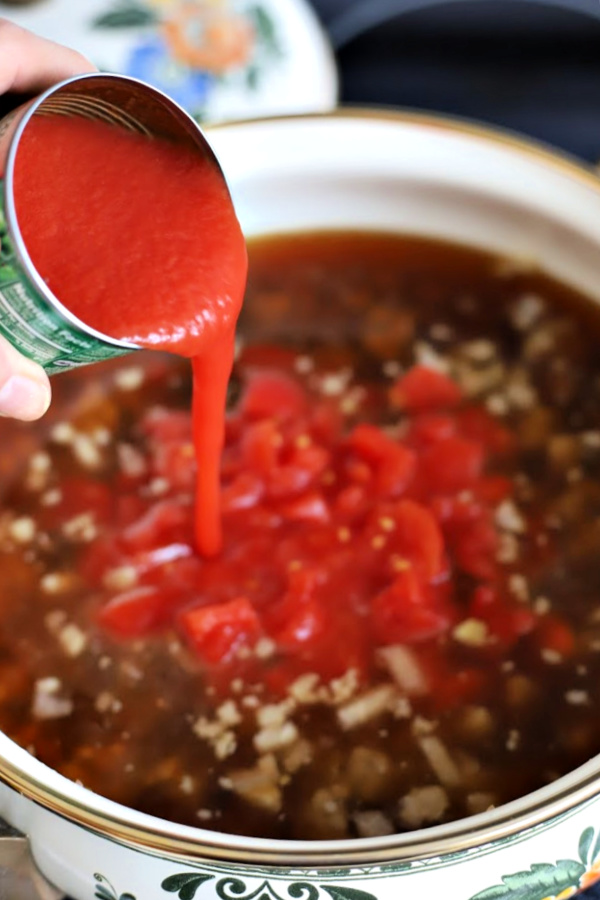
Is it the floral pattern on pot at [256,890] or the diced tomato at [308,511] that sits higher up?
the diced tomato at [308,511]

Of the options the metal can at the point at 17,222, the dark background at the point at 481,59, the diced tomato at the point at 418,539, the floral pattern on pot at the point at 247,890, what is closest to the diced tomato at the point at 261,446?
the diced tomato at the point at 418,539

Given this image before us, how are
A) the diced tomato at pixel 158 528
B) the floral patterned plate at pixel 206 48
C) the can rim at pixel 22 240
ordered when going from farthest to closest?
the floral patterned plate at pixel 206 48
the diced tomato at pixel 158 528
the can rim at pixel 22 240

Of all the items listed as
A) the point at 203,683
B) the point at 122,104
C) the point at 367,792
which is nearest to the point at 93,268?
the point at 122,104

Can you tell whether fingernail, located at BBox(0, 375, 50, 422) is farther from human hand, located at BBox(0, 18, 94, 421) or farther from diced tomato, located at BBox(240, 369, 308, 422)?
diced tomato, located at BBox(240, 369, 308, 422)

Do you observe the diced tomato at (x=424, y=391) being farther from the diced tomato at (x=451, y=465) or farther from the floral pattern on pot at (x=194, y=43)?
the floral pattern on pot at (x=194, y=43)

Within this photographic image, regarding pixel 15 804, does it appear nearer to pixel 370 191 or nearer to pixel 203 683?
pixel 203 683

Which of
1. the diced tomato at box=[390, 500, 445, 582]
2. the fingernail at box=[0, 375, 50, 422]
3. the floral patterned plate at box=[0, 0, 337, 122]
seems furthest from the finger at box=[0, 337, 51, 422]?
the floral patterned plate at box=[0, 0, 337, 122]
